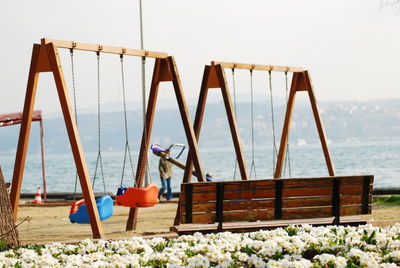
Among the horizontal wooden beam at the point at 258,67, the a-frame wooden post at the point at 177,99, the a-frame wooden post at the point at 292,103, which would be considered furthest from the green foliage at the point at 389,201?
the a-frame wooden post at the point at 177,99

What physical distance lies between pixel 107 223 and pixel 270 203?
620 cm

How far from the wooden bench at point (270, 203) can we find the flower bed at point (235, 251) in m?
0.59

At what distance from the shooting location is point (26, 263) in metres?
7.54

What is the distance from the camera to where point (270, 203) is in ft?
31.2

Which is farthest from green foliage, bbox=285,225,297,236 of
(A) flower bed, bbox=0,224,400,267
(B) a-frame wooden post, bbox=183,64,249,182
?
(B) a-frame wooden post, bbox=183,64,249,182

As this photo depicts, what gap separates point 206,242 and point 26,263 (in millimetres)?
1844

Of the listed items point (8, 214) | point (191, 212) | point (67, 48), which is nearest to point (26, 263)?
point (8, 214)

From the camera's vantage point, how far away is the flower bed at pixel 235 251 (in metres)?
6.97

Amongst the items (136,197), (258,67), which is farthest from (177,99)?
(258,67)

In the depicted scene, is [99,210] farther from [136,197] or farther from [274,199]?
[274,199]

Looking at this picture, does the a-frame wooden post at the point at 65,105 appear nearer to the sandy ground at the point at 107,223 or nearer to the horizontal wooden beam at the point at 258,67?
the sandy ground at the point at 107,223

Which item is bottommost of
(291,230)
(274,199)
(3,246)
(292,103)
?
(3,246)

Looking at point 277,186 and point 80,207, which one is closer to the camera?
point 277,186

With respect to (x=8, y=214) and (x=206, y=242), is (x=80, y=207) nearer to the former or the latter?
(x=8, y=214)
